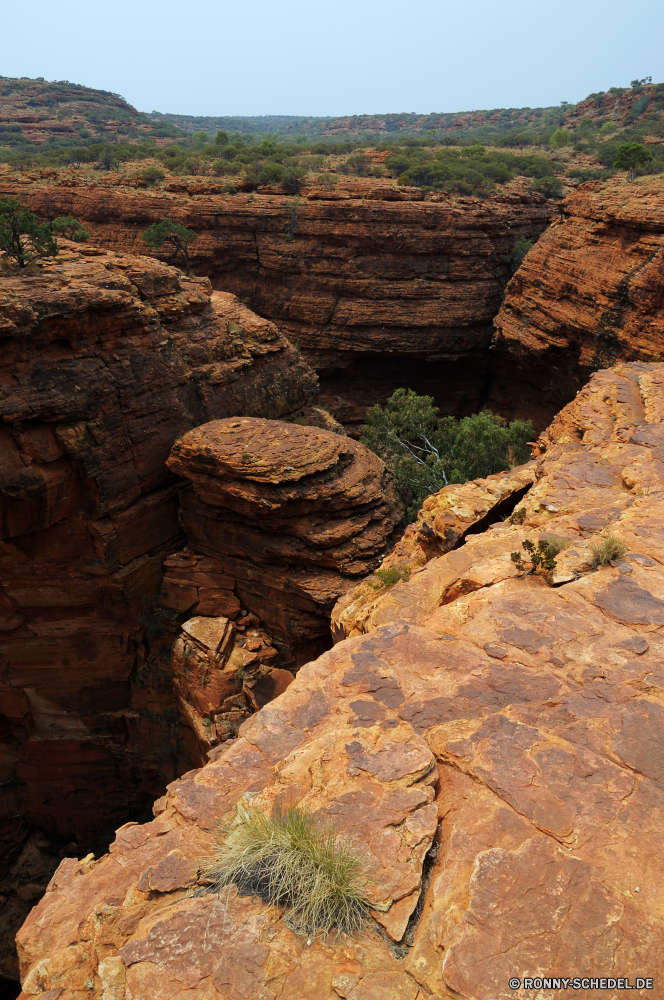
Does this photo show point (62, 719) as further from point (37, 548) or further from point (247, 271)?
point (247, 271)

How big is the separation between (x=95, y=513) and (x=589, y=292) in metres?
19.0

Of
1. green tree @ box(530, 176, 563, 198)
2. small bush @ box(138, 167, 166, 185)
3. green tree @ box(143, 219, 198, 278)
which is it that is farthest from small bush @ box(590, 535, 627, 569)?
green tree @ box(530, 176, 563, 198)

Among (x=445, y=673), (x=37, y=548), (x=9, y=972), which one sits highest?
(x=445, y=673)

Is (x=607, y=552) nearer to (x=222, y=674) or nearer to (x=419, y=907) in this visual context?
(x=419, y=907)

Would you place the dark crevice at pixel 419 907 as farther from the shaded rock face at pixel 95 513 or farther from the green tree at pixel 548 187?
the green tree at pixel 548 187

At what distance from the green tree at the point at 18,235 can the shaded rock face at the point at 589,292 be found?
18013 mm

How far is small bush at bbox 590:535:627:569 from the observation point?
221 inches

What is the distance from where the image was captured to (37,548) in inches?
532

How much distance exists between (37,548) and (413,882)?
12.7 meters

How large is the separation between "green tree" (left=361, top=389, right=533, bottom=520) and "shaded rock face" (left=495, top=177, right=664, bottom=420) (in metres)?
5.48

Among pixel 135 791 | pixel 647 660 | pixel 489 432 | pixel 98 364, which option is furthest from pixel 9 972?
pixel 489 432

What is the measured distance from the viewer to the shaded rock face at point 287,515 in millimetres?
13242

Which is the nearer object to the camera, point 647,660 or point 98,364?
point 647,660

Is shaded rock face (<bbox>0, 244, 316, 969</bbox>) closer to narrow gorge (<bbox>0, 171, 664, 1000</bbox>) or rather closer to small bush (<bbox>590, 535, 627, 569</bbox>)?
narrow gorge (<bbox>0, 171, 664, 1000</bbox>)
